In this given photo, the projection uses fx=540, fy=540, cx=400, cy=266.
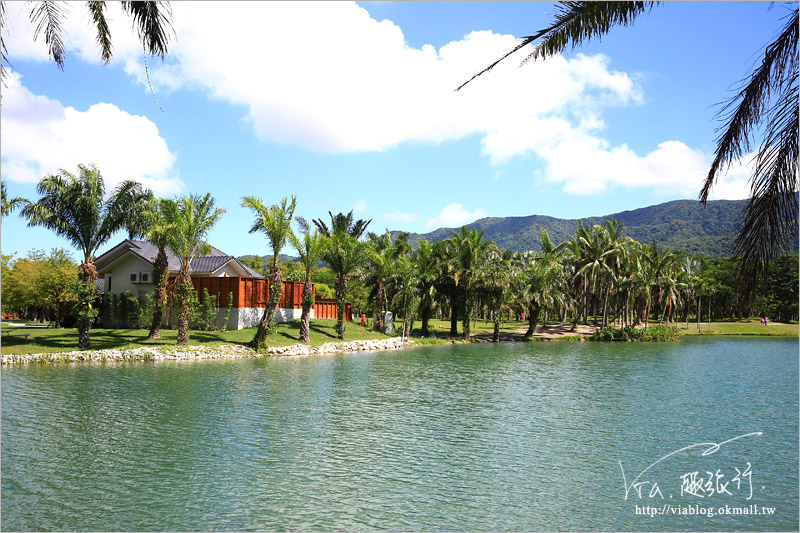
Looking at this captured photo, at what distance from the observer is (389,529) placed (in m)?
8.22

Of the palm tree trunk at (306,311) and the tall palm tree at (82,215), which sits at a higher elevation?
the tall palm tree at (82,215)

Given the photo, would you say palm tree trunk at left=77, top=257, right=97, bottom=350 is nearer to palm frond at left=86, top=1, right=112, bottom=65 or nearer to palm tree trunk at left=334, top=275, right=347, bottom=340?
palm tree trunk at left=334, top=275, right=347, bottom=340

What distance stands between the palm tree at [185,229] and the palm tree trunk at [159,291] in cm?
96

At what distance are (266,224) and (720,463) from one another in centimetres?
2688

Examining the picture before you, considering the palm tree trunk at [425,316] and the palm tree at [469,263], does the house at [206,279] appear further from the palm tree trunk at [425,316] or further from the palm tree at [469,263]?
the palm tree at [469,263]

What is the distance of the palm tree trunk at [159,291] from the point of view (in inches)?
1261

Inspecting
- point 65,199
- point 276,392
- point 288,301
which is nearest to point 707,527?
point 276,392

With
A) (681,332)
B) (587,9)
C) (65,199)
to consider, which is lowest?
(681,332)

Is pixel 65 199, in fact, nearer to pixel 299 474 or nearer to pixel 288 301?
pixel 288 301

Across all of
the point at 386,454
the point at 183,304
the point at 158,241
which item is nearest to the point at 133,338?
the point at 183,304

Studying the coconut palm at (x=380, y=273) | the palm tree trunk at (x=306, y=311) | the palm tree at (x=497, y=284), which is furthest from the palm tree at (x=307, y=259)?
the palm tree at (x=497, y=284)

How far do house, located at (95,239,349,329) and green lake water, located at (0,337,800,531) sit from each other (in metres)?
15.6
